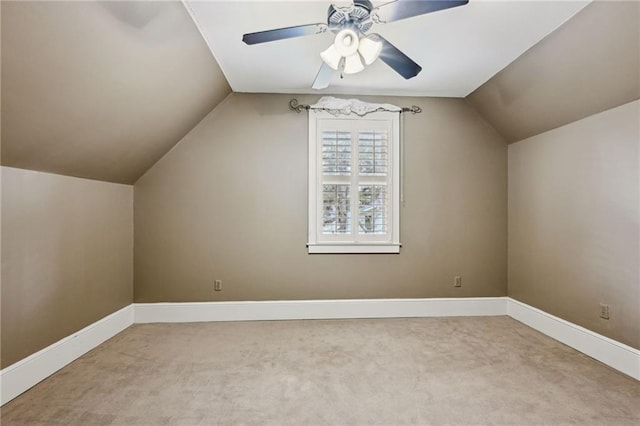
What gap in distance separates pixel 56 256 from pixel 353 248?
2796 millimetres

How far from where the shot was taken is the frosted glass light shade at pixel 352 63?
2.01m

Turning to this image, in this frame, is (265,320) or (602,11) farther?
(265,320)

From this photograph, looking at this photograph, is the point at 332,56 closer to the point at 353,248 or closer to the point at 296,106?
the point at 296,106

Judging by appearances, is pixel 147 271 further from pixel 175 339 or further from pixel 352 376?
pixel 352 376

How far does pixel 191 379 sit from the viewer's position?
2.43 metres

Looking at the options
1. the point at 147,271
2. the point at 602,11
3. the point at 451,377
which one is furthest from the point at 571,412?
the point at 147,271

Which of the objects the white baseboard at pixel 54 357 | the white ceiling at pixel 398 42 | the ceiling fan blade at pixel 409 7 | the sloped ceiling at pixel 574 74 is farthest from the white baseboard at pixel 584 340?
the white baseboard at pixel 54 357

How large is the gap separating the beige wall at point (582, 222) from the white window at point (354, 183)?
4.72 ft

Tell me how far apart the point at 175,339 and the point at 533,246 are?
390 cm

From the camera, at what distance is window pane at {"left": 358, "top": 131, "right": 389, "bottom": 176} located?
387 centimetres

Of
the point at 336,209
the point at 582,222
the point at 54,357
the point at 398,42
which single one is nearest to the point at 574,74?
the point at 582,222

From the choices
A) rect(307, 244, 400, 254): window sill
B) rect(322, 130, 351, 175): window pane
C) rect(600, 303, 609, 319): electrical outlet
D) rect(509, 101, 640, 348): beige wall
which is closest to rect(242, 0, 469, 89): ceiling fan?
rect(322, 130, 351, 175): window pane

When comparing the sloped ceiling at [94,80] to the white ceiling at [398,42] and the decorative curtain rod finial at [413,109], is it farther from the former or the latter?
the decorative curtain rod finial at [413,109]

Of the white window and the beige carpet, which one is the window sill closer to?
the white window
